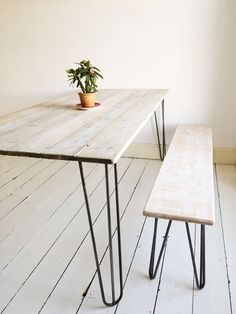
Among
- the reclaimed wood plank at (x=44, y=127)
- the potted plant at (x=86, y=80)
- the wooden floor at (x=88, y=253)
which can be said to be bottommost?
the wooden floor at (x=88, y=253)

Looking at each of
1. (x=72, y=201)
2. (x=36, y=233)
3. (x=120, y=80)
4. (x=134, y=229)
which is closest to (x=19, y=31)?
(x=120, y=80)

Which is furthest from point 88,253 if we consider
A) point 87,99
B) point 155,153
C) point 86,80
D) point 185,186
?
point 155,153

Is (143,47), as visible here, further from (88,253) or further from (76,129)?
(88,253)

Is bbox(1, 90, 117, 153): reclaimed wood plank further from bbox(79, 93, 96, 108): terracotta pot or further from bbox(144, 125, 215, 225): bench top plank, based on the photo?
bbox(144, 125, 215, 225): bench top plank

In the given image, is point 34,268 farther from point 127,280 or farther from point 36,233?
point 127,280

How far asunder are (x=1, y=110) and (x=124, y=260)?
2.36 meters

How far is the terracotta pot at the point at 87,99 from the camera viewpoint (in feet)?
6.32

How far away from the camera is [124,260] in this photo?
5.32 feet

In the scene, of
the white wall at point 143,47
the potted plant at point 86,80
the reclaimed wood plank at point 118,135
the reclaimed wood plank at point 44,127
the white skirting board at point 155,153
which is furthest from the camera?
the white skirting board at point 155,153

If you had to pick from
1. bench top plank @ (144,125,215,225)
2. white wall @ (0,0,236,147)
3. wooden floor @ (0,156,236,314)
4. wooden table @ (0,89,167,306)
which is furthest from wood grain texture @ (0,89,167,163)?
wooden floor @ (0,156,236,314)

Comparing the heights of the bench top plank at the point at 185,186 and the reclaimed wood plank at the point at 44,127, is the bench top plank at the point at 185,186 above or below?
below

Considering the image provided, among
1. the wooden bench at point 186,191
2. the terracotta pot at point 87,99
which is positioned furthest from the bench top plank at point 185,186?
the terracotta pot at point 87,99

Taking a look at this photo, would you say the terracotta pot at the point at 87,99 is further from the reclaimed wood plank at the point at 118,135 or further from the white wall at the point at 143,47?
the white wall at the point at 143,47

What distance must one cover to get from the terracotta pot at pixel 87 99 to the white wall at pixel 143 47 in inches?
34.6
